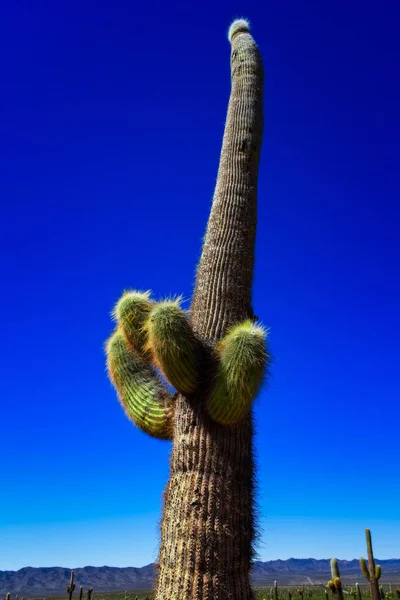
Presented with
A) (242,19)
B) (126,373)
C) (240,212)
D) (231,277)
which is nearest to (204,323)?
(231,277)

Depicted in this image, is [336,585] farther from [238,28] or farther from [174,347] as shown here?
[238,28]

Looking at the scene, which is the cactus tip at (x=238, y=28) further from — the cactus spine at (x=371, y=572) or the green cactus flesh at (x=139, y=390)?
the cactus spine at (x=371, y=572)

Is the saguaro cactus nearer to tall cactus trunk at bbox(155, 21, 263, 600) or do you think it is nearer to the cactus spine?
tall cactus trunk at bbox(155, 21, 263, 600)

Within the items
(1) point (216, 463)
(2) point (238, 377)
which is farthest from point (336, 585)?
(2) point (238, 377)

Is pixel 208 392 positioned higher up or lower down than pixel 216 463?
higher up

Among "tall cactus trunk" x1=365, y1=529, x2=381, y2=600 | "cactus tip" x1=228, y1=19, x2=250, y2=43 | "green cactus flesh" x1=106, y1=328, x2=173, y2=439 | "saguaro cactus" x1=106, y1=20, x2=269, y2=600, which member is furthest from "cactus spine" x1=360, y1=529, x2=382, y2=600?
"cactus tip" x1=228, y1=19, x2=250, y2=43

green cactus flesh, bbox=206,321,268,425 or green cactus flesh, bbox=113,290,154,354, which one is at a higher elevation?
green cactus flesh, bbox=113,290,154,354
